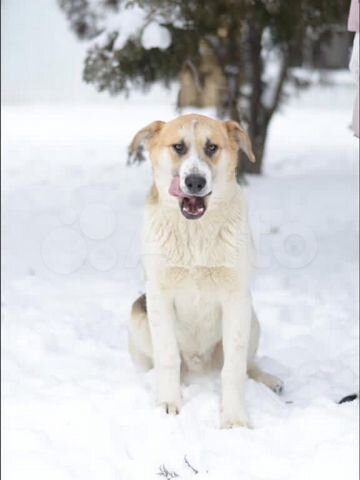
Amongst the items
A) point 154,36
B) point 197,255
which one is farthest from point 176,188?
point 154,36

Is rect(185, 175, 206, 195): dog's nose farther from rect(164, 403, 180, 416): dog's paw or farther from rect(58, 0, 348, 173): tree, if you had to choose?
rect(58, 0, 348, 173): tree

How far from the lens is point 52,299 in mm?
4789

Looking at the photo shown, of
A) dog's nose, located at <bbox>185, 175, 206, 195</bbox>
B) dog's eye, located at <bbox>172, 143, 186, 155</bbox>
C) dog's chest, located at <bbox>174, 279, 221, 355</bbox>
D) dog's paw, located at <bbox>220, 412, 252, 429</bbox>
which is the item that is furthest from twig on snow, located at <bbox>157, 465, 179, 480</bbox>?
dog's eye, located at <bbox>172, 143, 186, 155</bbox>

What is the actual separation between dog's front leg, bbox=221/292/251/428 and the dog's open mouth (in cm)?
41

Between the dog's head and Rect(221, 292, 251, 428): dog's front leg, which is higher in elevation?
the dog's head

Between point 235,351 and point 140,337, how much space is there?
0.50 meters

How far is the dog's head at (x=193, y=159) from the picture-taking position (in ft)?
9.13

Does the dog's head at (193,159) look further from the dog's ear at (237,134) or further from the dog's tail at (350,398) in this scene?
the dog's tail at (350,398)

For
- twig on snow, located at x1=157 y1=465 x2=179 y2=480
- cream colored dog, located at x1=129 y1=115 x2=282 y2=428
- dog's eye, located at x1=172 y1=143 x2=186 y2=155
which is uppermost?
dog's eye, located at x1=172 y1=143 x2=186 y2=155

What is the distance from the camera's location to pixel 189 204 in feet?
9.43

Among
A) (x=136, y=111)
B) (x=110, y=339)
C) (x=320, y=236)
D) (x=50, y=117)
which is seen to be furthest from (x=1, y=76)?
(x=110, y=339)

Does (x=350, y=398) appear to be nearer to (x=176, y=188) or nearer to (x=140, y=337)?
(x=140, y=337)

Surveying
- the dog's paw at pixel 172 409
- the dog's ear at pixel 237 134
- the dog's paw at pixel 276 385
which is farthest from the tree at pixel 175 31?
the dog's paw at pixel 172 409

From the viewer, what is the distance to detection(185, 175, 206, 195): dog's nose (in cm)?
275
